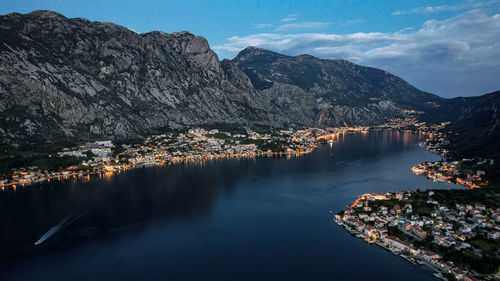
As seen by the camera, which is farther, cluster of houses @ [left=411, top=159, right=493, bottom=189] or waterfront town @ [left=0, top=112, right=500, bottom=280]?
cluster of houses @ [left=411, top=159, right=493, bottom=189]

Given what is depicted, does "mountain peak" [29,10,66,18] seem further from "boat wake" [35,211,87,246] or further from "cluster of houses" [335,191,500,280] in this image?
"cluster of houses" [335,191,500,280]

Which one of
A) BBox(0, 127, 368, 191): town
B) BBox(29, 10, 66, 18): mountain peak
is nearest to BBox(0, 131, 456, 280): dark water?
BBox(0, 127, 368, 191): town

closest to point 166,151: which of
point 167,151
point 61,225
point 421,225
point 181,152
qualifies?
point 167,151

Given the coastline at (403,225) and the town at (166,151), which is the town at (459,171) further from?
the town at (166,151)

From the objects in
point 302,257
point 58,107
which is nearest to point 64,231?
point 302,257

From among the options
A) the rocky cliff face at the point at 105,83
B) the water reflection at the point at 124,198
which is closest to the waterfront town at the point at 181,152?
the water reflection at the point at 124,198

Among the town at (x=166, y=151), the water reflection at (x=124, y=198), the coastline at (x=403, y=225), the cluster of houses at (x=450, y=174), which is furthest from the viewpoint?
the town at (x=166, y=151)

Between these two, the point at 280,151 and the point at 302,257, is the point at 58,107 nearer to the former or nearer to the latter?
the point at 280,151
